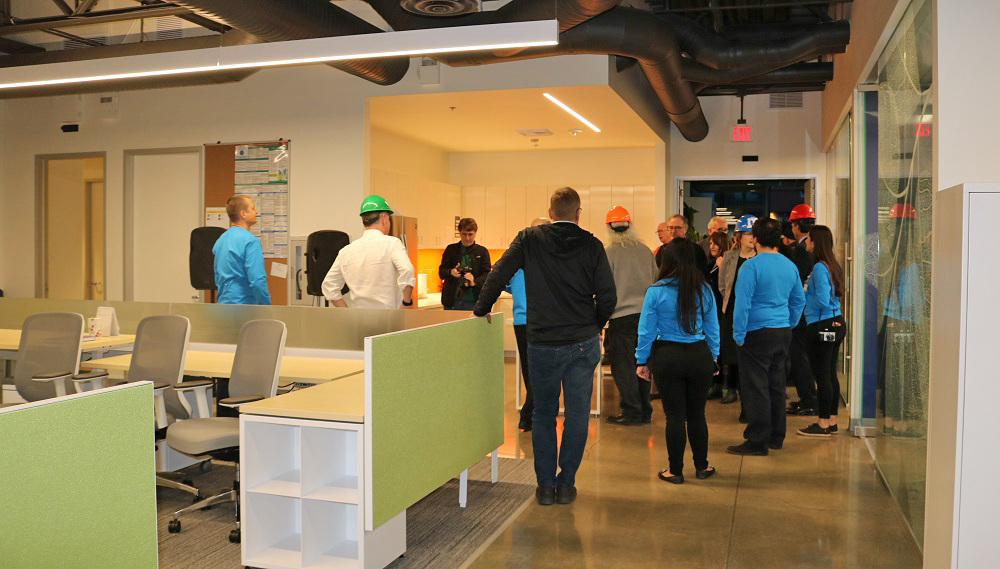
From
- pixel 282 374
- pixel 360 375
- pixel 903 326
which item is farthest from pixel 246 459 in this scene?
pixel 903 326

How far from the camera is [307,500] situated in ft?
11.3

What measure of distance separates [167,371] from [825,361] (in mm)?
4349

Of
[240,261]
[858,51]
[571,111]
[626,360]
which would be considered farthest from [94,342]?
[858,51]

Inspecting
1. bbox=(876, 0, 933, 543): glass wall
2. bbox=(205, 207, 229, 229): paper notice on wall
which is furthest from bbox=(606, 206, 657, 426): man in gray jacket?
bbox=(205, 207, 229, 229): paper notice on wall

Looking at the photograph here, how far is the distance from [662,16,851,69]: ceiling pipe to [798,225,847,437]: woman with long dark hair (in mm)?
1859

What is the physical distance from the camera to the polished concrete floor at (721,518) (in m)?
3.74

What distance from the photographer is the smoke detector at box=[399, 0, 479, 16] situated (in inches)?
195

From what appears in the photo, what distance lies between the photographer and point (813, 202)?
10.7 metres

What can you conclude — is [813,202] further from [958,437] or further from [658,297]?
[958,437]

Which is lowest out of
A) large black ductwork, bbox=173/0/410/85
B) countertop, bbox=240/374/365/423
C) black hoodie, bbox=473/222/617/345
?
countertop, bbox=240/374/365/423

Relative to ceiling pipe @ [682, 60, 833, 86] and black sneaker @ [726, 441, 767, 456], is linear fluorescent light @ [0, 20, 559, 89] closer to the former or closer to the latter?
black sneaker @ [726, 441, 767, 456]

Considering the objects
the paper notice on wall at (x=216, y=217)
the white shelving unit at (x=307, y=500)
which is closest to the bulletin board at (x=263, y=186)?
the paper notice on wall at (x=216, y=217)

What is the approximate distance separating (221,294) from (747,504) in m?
3.66

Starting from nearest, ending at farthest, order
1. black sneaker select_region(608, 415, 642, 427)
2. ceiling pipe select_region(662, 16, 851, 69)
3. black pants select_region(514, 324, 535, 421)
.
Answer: black pants select_region(514, 324, 535, 421) → black sneaker select_region(608, 415, 642, 427) → ceiling pipe select_region(662, 16, 851, 69)
